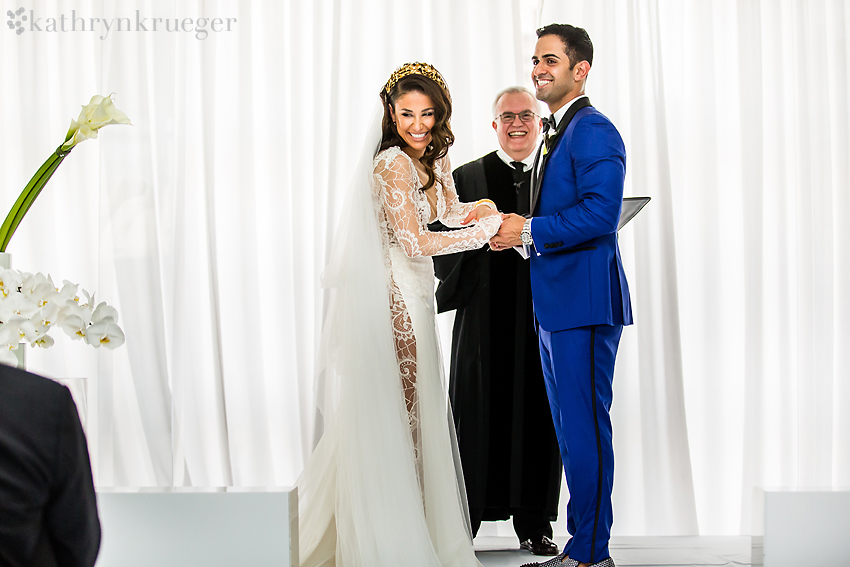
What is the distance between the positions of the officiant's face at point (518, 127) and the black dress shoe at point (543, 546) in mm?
1593

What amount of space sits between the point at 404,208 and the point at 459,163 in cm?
91

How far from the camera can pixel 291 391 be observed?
10.1ft

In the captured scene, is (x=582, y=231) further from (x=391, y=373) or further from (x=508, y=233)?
(x=391, y=373)

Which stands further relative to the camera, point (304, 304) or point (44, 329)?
point (304, 304)

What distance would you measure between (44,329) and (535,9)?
2.49 meters

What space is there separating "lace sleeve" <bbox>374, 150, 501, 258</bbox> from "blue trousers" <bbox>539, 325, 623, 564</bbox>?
1.77 feet

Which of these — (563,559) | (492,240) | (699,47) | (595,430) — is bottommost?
(563,559)

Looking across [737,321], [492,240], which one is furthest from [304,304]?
[737,321]

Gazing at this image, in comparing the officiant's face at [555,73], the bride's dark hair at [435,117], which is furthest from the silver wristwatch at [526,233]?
the officiant's face at [555,73]

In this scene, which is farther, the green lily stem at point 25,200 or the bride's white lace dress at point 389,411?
the bride's white lace dress at point 389,411

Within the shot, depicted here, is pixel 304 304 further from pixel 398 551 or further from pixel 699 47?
pixel 699 47

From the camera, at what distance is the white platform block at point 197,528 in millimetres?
1796

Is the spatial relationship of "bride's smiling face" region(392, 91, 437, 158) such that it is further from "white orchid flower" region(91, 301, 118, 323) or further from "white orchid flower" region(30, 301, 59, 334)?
"white orchid flower" region(30, 301, 59, 334)

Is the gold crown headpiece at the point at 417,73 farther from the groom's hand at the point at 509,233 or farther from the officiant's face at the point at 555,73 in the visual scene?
the groom's hand at the point at 509,233
